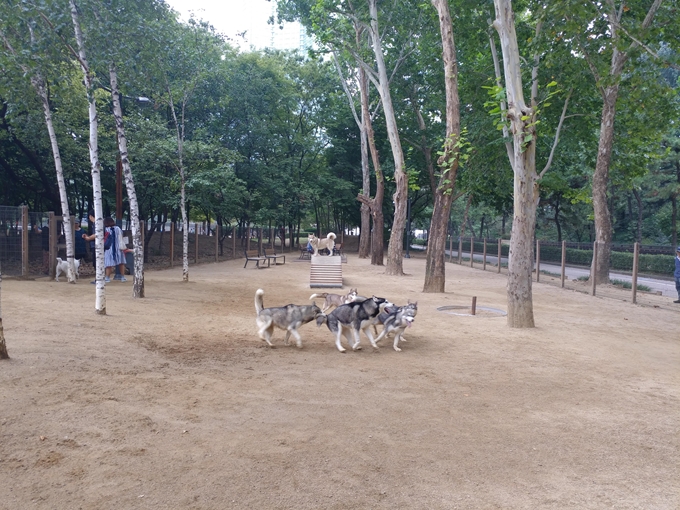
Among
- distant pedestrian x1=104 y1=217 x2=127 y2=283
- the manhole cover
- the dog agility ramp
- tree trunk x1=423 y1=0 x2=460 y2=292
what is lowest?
the manhole cover

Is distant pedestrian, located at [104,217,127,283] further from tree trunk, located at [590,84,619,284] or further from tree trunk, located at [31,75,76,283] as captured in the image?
tree trunk, located at [590,84,619,284]

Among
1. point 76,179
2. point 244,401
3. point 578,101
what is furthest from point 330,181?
point 244,401

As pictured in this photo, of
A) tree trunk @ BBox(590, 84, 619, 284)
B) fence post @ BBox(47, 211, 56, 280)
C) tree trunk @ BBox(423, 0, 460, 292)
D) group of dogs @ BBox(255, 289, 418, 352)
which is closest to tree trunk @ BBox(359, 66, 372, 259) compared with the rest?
tree trunk @ BBox(590, 84, 619, 284)

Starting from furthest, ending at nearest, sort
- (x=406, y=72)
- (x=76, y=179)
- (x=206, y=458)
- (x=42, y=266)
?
(x=406, y=72) → (x=76, y=179) → (x=42, y=266) → (x=206, y=458)

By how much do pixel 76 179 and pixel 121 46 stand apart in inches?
647

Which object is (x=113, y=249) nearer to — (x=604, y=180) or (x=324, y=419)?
(x=324, y=419)

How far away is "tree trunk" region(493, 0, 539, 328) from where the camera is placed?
10.7 metres

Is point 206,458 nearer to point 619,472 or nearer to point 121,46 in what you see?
point 619,472

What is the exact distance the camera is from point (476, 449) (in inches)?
181

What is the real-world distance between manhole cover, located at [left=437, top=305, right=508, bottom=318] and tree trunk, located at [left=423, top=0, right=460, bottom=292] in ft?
9.17

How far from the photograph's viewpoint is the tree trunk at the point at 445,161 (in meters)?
14.5

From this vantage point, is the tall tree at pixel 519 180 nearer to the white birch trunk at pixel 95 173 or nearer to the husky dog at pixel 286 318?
the husky dog at pixel 286 318

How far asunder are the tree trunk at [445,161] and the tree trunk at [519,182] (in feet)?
11.2

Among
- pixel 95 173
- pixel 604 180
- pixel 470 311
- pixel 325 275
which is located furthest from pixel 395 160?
pixel 95 173
